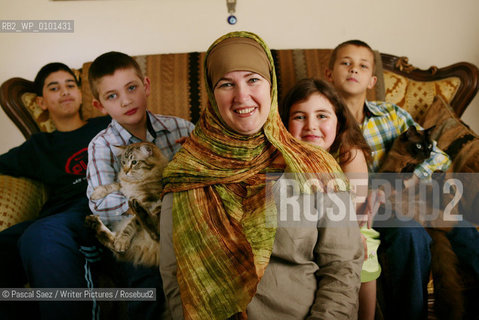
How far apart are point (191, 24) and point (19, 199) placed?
1418 millimetres

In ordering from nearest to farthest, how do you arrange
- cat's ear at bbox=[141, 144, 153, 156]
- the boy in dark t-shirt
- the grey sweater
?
A: the grey sweater < the boy in dark t-shirt < cat's ear at bbox=[141, 144, 153, 156]

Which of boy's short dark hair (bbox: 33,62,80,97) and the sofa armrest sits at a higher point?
boy's short dark hair (bbox: 33,62,80,97)

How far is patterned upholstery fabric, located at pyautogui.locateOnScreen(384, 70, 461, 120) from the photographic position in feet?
6.04

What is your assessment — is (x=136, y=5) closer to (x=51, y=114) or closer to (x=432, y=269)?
(x=51, y=114)

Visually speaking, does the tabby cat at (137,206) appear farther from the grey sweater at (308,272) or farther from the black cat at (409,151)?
the black cat at (409,151)

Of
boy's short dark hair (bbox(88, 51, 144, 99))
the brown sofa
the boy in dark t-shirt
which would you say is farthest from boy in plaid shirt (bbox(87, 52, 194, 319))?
the brown sofa

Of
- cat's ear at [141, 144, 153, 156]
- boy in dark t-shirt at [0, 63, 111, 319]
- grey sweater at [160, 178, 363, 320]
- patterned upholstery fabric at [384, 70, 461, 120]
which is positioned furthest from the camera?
patterned upholstery fabric at [384, 70, 461, 120]

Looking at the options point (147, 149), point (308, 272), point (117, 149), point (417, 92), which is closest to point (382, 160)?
point (417, 92)

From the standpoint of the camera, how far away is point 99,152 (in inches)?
48.6

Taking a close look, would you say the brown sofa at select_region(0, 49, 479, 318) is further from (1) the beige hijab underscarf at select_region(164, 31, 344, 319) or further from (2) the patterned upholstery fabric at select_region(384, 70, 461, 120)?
(1) the beige hijab underscarf at select_region(164, 31, 344, 319)

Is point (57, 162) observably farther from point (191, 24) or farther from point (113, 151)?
point (191, 24)

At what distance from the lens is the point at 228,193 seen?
1023 millimetres

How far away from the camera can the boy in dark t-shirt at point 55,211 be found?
3.59 feet

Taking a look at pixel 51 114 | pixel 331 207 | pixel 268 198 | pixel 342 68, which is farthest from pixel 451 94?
pixel 51 114
